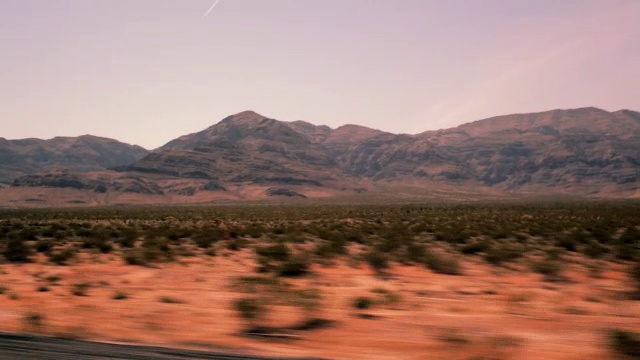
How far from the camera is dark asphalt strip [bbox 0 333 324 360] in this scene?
5.57 meters

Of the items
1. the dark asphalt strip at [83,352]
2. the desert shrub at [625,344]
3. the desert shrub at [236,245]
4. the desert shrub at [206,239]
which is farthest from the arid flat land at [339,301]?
the desert shrub at [206,239]

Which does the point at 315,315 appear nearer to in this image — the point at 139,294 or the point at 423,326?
the point at 423,326

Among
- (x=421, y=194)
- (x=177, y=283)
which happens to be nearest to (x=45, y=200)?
(x=421, y=194)

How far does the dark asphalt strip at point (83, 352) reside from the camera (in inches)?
219

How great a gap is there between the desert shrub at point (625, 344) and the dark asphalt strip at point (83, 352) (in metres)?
4.51

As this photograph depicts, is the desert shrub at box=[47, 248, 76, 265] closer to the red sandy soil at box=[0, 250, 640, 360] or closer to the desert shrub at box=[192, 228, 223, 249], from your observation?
the red sandy soil at box=[0, 250, 640, 360]

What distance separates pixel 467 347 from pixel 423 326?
155 centimetres

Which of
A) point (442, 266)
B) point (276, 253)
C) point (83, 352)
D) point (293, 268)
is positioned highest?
point (83, 352)

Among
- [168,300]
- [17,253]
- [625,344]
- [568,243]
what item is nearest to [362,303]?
[168,300]

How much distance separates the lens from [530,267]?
14898mm

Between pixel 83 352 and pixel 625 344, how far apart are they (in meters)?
6.81

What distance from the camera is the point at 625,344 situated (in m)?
6.30

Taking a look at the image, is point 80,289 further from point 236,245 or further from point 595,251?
point 595,251

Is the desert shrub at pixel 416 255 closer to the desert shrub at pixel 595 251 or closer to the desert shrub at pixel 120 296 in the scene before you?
the desert shrub at pixel 595 251
